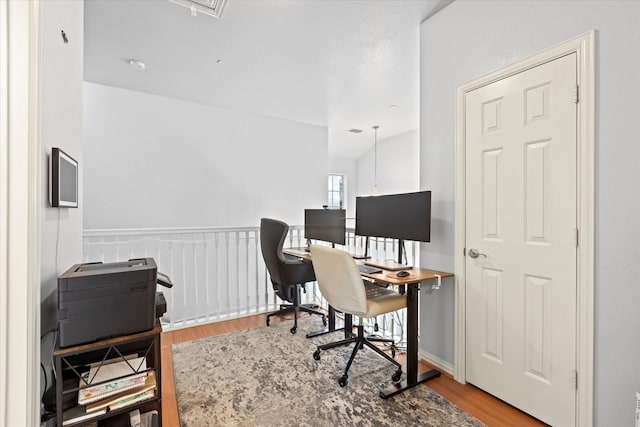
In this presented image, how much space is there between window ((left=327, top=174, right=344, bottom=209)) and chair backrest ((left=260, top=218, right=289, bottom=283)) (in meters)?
4.29

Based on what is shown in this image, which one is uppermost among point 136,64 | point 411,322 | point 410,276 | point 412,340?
point 136,64

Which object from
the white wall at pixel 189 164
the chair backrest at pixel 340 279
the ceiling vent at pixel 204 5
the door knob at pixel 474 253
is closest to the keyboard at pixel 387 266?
the chair backrest at pixel 340 279

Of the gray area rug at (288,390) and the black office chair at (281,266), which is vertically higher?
the black office chair at (281,266)

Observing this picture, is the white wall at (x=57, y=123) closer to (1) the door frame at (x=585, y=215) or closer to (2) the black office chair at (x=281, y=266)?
(2) the black office chair at (x=281, y=266)

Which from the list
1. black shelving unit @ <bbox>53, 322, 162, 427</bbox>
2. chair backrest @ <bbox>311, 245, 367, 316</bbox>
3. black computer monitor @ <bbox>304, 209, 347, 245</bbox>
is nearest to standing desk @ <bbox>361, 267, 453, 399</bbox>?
chair backrest @ <bbox>311, 245, 367, 316</bbox>

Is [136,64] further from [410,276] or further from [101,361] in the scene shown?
[410,276]

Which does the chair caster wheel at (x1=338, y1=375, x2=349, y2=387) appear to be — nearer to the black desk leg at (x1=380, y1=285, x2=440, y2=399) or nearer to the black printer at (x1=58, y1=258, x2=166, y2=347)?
the black desk leg at (x1=380, y1=285, x2=440, y2=399)

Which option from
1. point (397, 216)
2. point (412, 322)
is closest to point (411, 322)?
point (412, 322)

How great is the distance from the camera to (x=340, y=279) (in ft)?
7.05

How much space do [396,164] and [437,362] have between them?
4.50m

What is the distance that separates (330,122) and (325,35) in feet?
8.15

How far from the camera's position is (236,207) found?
14.7 ft

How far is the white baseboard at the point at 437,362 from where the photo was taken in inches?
90.7

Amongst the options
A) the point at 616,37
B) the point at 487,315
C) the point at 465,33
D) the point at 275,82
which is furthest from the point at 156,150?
the point at 616,37
